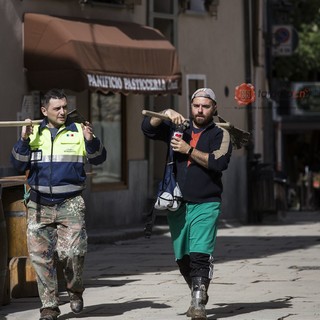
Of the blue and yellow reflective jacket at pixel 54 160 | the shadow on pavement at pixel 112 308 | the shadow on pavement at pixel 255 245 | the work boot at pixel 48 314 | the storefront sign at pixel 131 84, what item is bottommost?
the shadow on pavement at pixel 112 308

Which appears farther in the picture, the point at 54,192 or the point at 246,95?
the point at 246,95

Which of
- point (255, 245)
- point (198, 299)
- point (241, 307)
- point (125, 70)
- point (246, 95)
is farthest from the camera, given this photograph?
point (125, 70)

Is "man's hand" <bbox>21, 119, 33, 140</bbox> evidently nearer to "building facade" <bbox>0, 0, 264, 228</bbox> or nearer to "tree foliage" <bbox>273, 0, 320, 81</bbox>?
"building facade" <bbox>0, 0, 264, 228</bbox>

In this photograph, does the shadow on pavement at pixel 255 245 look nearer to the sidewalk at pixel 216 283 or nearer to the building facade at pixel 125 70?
the sidewalk at pixel 216 283

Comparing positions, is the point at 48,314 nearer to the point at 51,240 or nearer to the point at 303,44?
the point at 51,240

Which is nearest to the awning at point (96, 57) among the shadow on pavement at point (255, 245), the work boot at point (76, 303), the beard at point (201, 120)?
the shadow on pavement at point (255, 245)

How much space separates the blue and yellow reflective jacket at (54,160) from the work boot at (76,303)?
2.59ft

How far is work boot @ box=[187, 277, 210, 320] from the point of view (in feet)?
34.4

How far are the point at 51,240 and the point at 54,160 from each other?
2.08ft

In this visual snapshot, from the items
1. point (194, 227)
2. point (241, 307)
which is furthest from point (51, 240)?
point (241, 307)

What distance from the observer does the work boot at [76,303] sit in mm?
11016

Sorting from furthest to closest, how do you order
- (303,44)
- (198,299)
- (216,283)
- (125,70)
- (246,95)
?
(303,44)
(125,70)
(246,95)
(216,283)
(198,299)

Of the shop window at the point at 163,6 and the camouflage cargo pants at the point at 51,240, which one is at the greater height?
the shop window at the point at 163,6

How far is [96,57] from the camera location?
2091 cm
